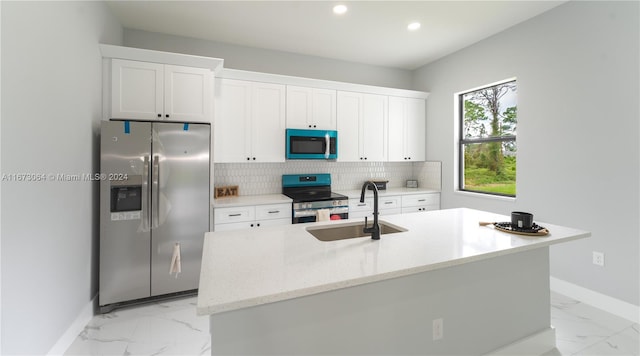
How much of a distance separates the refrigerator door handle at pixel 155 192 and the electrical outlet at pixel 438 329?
8.08ft

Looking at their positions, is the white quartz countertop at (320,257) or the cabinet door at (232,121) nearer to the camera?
the white quartz countertop at (320,257)

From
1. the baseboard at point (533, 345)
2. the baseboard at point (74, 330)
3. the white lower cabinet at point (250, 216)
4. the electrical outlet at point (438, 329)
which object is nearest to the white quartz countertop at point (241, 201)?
the white lower cabinet at point (250, 216)

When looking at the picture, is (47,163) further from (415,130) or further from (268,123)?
(415,130)

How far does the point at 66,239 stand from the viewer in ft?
6.76

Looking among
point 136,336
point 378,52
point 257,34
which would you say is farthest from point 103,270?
point 378,52

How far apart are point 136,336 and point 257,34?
328 centimetres

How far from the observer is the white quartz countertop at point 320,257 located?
1.02 meters

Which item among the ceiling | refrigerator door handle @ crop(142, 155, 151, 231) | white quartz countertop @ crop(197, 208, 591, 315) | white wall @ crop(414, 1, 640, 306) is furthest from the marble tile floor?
the ceiling

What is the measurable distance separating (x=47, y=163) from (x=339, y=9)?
275 centimetres

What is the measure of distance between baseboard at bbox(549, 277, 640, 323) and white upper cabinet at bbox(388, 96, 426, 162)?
2.36 metres

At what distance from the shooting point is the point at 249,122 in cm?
351

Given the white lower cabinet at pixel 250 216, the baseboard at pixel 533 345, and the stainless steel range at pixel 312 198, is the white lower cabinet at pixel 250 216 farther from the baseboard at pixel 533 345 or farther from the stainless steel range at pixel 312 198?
the baseboard at pixel 533 345

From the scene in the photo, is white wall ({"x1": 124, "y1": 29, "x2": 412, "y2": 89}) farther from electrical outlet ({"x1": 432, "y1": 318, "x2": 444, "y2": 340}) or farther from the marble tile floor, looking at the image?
electrical outlet ({"x1": 432, "y1": 318, "x2": 444, "y2": 340})

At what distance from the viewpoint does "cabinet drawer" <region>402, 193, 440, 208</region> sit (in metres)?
4.12
